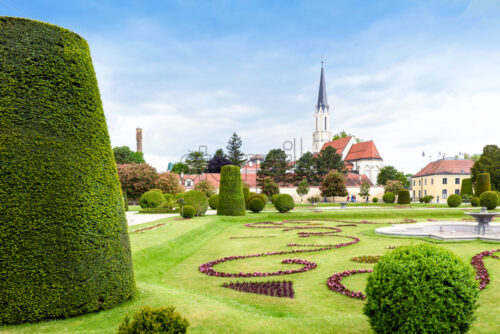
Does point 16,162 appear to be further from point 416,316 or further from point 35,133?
point 416,316

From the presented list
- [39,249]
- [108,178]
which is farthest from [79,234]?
[108,178]

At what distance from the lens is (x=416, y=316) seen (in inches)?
143

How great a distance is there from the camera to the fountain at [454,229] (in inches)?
582

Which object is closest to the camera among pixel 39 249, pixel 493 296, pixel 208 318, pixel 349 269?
pixel 39 249

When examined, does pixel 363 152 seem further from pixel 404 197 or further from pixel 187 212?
pixel 187 212

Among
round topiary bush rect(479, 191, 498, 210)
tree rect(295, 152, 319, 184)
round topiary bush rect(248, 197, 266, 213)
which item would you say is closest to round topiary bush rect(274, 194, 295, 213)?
round topiary bush rect(248, 197, 266, 213)

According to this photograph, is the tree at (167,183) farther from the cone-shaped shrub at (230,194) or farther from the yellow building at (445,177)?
the yellow building at (445,177)

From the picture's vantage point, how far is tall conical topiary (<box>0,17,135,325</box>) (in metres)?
4.54

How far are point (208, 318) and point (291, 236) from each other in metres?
10.8

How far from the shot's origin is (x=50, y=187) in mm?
4711

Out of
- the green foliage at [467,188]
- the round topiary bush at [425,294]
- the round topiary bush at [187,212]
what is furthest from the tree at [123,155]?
the round topiary bush at [425,294]

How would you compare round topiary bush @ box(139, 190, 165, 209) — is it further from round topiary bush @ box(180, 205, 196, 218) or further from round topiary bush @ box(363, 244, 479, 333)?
round topiary bush @ box(363, 244, 479, 333)

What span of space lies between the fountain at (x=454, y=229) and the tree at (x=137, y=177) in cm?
3154

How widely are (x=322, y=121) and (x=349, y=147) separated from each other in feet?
37.6
